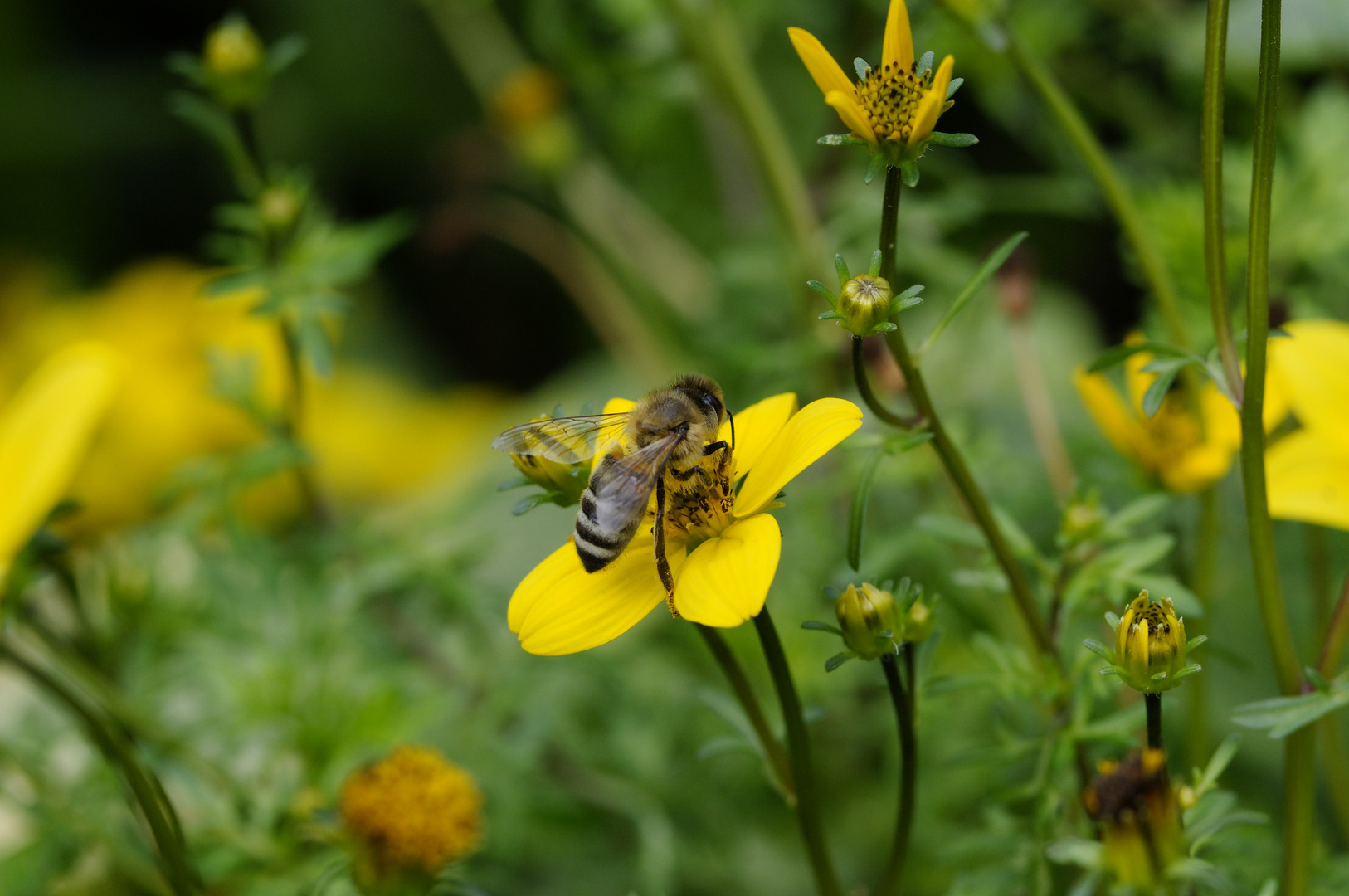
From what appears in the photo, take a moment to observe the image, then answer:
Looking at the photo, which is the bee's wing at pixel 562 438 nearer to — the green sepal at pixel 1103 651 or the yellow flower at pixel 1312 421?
the green sepal at pixel 1103 651

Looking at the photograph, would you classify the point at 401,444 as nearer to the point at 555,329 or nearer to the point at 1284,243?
the point at 555,329

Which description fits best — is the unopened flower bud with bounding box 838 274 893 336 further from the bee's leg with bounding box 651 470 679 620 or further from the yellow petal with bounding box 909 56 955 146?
the bee's leg with bounding box 651 470 679 620

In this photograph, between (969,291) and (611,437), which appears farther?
(611,437)

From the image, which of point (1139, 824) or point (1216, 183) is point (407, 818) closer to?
point (1139, 824)

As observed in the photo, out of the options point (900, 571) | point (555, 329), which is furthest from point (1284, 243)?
point (555, 329)

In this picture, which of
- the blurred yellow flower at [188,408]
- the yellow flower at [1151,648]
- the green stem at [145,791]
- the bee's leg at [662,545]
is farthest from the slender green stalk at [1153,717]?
the blurred yellow flower at [188,408]

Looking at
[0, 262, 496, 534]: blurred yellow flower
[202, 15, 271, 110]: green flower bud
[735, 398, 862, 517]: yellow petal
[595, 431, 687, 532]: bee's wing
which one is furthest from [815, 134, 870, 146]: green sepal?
[0, 262, 496, 534]: blurred yellow flower

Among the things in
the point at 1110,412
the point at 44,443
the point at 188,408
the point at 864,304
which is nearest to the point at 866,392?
the point at 864,304
